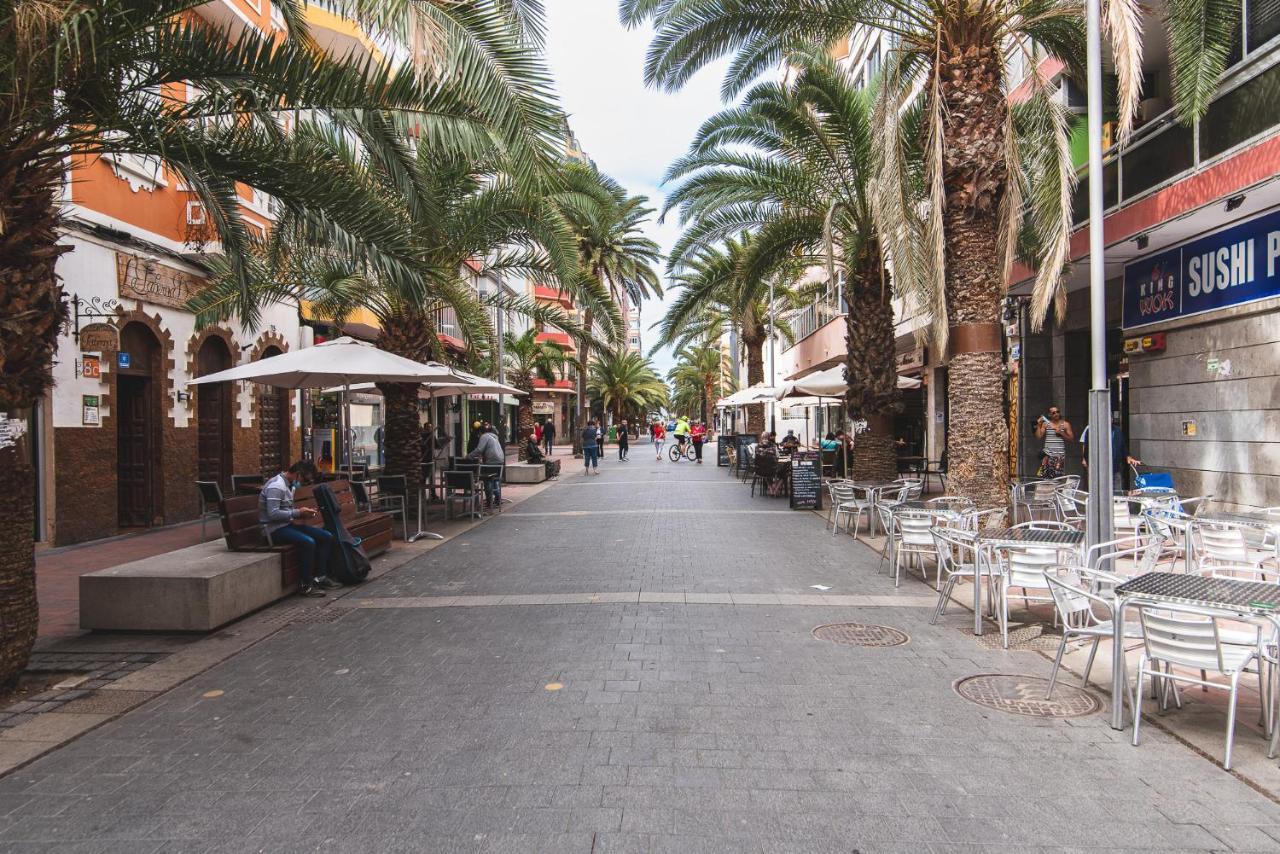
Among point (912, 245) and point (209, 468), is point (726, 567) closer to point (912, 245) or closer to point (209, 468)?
point (912, 245)

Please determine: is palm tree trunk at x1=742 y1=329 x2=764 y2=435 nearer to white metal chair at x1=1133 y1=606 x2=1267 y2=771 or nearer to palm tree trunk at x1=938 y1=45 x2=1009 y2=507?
palm tree trunk at x1=938 y1=45 x2=1009 y2=507

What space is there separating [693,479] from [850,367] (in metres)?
9.45

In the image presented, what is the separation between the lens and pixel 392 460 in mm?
14133

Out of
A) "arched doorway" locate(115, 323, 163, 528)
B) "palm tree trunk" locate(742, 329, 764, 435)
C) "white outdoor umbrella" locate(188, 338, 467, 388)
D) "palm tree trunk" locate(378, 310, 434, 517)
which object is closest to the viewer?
"white outdoor umbrella" locate(188, 338, 467, 388)

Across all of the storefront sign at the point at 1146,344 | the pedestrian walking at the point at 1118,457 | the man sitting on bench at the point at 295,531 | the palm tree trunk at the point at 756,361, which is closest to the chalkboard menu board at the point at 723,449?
the palm tree trunk at the point at 756,361

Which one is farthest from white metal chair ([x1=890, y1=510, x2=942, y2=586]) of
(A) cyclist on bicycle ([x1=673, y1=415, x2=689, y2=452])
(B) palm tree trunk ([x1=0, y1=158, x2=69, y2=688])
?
(A) cyclist on bicycle ([x1=673, y1=415, x2=689, y2=452])

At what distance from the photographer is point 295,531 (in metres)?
8.24

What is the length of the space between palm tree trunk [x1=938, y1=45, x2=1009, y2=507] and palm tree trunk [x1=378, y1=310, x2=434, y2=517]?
8673mm

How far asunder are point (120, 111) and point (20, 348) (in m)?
2.02

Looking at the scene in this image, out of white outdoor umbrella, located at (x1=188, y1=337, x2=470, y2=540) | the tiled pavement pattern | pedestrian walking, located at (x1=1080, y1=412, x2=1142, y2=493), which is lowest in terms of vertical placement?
the tiled pavement pattern

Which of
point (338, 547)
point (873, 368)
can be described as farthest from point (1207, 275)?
point (338, 547)

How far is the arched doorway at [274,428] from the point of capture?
17.6 meters

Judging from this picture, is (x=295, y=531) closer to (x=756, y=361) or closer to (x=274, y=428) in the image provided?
(x=274, y=428)

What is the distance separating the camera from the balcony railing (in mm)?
9414
